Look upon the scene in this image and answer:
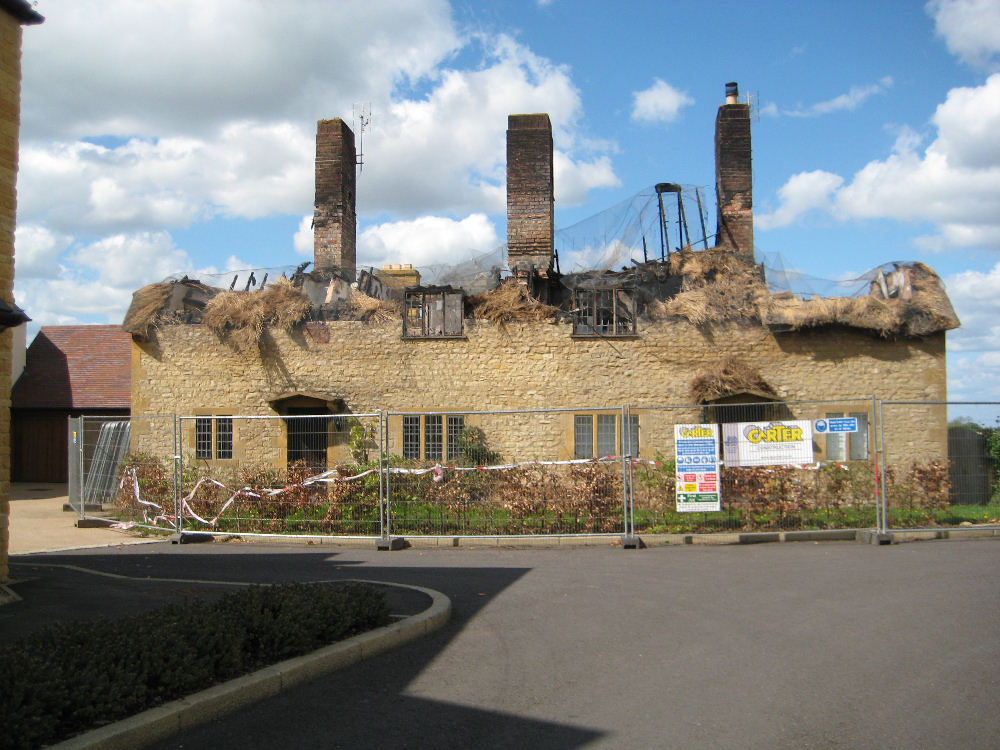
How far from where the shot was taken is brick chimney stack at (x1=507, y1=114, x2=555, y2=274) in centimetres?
2120

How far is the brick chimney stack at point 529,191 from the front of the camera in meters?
21.2

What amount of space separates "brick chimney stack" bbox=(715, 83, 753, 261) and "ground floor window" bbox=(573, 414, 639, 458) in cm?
554

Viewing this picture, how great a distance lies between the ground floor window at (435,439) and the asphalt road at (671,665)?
8.01m

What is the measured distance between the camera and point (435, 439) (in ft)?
64.4

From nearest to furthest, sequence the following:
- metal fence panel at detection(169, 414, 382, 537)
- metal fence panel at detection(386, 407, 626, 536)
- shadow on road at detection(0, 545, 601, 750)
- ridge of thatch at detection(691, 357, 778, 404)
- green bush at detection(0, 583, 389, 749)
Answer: green bush at detection(0, 583, 389, 749) → shadow on road at detection(0, 545, 601, 750) → metal fence panel at detection(386, 407, 626, 536) → metal fence panel at detection(169, 414, 382, 537) → ridge of thatch at detection(691, 357, 778, 404)

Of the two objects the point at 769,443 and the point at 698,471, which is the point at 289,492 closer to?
the point at 698,471

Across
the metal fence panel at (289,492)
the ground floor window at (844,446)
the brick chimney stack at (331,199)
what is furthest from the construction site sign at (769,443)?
the brick chimney stack at (331,199)

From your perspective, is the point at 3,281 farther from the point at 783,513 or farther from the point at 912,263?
the point at 912,263

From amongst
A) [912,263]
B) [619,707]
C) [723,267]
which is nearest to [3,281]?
[619,707]

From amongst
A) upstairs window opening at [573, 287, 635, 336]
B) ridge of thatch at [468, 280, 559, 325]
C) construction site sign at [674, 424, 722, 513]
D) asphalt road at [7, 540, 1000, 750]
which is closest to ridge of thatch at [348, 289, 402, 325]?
ridge of thatch at [468, 280, 559, 325]

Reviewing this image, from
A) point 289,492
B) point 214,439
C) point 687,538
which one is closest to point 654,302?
point 687,538

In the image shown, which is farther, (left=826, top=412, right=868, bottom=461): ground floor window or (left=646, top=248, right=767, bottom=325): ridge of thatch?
(left=646, top=248, right=767, bottom=325): ridge of thatch

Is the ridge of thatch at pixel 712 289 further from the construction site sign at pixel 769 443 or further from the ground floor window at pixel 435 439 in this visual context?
the construction site sign at pixel 769 443

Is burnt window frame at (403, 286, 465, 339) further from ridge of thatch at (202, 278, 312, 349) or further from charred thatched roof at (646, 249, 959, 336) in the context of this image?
charred thatched roof at (646, 249, 959, 336)
